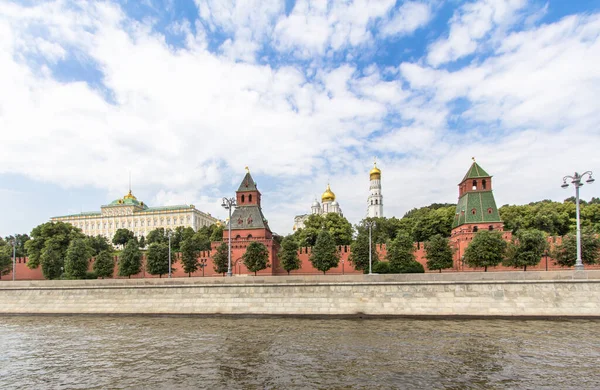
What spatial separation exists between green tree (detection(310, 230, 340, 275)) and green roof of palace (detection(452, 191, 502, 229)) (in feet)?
54.0

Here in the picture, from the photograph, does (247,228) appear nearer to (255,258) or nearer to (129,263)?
(255,258)

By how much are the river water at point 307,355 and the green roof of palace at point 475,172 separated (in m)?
28.5

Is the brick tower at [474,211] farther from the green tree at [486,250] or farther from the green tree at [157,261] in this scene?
the green tree at [157,261]

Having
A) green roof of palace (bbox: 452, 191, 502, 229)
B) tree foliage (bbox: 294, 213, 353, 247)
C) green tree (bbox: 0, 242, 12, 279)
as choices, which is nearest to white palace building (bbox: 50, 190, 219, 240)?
tree foliage (bbox: 294, 213, 353, 247)

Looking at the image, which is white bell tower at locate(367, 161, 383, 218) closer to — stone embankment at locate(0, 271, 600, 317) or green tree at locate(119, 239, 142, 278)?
green tree at locate(119, 239, 142, 278)

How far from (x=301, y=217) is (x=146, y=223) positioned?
5386 centimetres

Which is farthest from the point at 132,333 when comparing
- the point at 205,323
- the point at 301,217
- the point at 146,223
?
the point at 301,217

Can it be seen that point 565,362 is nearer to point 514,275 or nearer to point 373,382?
point 373,382

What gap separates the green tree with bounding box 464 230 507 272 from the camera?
3781 cm

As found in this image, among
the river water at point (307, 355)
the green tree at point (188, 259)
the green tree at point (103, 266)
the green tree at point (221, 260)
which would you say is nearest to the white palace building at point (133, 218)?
the green tree at point (103, 266)

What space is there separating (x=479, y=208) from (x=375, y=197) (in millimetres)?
55123

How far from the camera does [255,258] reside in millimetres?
43094

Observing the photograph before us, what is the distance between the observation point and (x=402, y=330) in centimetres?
1969

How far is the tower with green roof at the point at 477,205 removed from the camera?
44750 mm
